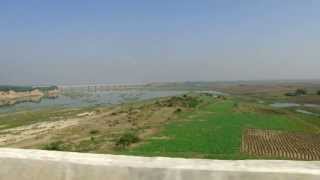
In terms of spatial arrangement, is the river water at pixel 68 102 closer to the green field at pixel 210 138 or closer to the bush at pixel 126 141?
the green field at pixel 210 138

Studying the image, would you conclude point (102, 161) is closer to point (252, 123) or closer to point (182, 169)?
point (182, 169)

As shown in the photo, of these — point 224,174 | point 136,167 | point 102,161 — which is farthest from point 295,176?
point 102,161

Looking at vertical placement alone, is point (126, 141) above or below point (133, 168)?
below

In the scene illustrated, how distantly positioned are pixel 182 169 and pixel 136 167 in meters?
0.40

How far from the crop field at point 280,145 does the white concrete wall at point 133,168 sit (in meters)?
17.6

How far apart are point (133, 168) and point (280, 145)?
22.7 metres

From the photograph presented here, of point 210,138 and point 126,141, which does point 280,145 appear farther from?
point 126,141

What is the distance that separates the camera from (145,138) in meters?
26.0

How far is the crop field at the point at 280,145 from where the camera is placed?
71.1ft

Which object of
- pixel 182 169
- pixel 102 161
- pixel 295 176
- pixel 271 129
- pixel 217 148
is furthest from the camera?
pixel 271 129

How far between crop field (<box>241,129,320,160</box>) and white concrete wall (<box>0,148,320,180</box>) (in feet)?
57.7

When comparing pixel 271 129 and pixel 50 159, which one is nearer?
pixel 50 159

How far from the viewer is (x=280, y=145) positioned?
2494cm

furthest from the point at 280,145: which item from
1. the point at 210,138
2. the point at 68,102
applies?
the point at 68,102
